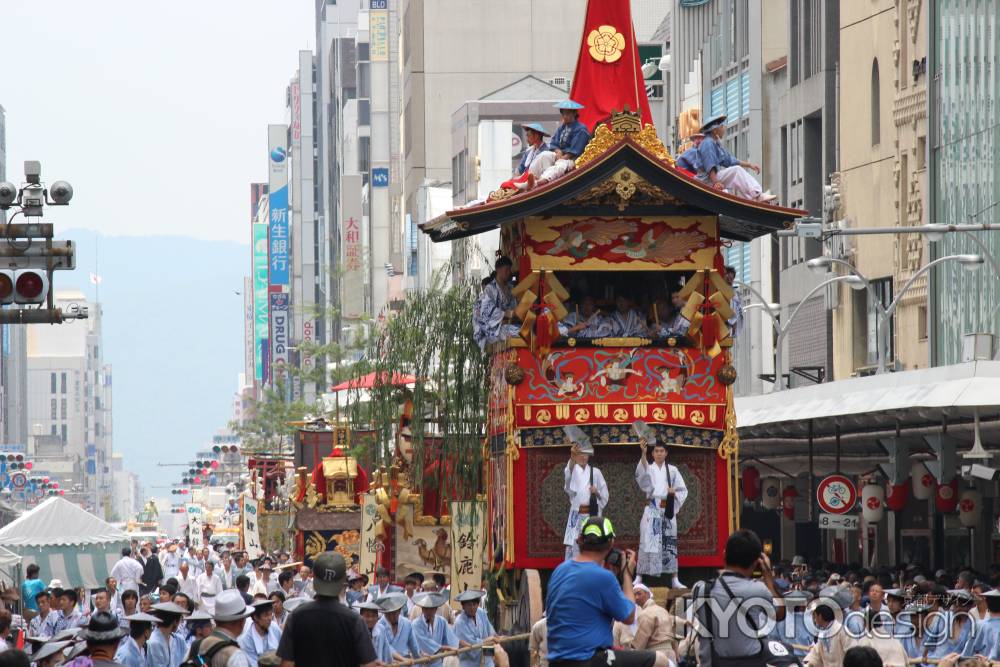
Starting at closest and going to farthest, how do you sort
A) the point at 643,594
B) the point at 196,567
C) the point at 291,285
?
the point at 643,594
the point at 196,567
the point at 291,285

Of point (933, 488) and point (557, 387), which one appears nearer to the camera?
point (557, 387)

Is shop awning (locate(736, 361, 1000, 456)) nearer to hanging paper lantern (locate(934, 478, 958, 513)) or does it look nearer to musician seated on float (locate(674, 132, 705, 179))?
hanging paper lantern (locate(934, 478, 958, 513))

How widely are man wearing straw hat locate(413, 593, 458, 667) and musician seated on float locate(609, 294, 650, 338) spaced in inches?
133

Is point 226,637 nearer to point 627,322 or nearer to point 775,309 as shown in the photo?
point 627,322

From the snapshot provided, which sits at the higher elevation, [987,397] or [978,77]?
[978,77]

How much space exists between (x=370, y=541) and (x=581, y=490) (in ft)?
31.1

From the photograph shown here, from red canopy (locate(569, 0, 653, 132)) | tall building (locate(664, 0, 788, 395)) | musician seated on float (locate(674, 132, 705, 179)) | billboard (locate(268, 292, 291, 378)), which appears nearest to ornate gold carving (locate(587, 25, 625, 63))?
red canopy (locate(569, 0, 653, 132))

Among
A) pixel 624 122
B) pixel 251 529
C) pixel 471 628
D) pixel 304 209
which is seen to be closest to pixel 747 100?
pixel 251 529

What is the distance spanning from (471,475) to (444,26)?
5812 cm

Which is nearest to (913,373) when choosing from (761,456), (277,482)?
(761,456)

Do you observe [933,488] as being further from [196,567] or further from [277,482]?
[277,482]

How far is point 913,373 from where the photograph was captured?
24531 millimetres

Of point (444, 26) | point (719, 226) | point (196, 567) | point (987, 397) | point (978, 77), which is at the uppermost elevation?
point (444, 26)

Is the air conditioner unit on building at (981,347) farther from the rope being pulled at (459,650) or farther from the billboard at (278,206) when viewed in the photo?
the billboard at (278,206)
